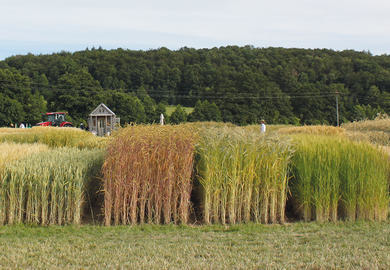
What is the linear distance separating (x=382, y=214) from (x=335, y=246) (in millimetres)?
2304

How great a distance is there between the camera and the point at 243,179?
6480 mm

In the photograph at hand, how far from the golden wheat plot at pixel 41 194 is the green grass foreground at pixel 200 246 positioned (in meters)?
0.25

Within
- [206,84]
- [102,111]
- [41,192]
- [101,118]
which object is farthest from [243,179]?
[206,84]

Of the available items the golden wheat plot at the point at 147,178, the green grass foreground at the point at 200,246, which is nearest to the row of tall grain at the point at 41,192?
the green grass foreground at the point at 200,246

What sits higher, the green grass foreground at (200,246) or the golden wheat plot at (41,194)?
the golden wheat plot at (41,194)

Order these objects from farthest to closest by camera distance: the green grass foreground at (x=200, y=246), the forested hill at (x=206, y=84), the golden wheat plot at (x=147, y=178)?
the forested hill at (x=206, y=84) → the golden wheat plot at (x=147, y=178) → the green grass foreground at (x=200, y=246)

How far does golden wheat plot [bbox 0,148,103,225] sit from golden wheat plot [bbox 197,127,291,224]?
2157mm

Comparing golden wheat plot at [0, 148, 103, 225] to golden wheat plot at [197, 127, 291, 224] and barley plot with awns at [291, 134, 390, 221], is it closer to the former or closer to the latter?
golden wheat plot at [197, 127, 291, 224]

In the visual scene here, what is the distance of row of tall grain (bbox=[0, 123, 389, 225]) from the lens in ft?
20.0

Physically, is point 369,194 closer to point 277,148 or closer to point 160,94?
point 277,148

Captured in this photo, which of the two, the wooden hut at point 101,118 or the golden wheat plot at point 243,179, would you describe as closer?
the golden wheat plot at point 243,179

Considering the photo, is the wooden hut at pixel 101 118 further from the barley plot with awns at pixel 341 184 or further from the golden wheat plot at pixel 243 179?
the barley plot with awns at pixel 341 184

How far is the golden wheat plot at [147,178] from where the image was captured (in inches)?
246

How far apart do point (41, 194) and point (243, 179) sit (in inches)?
133
